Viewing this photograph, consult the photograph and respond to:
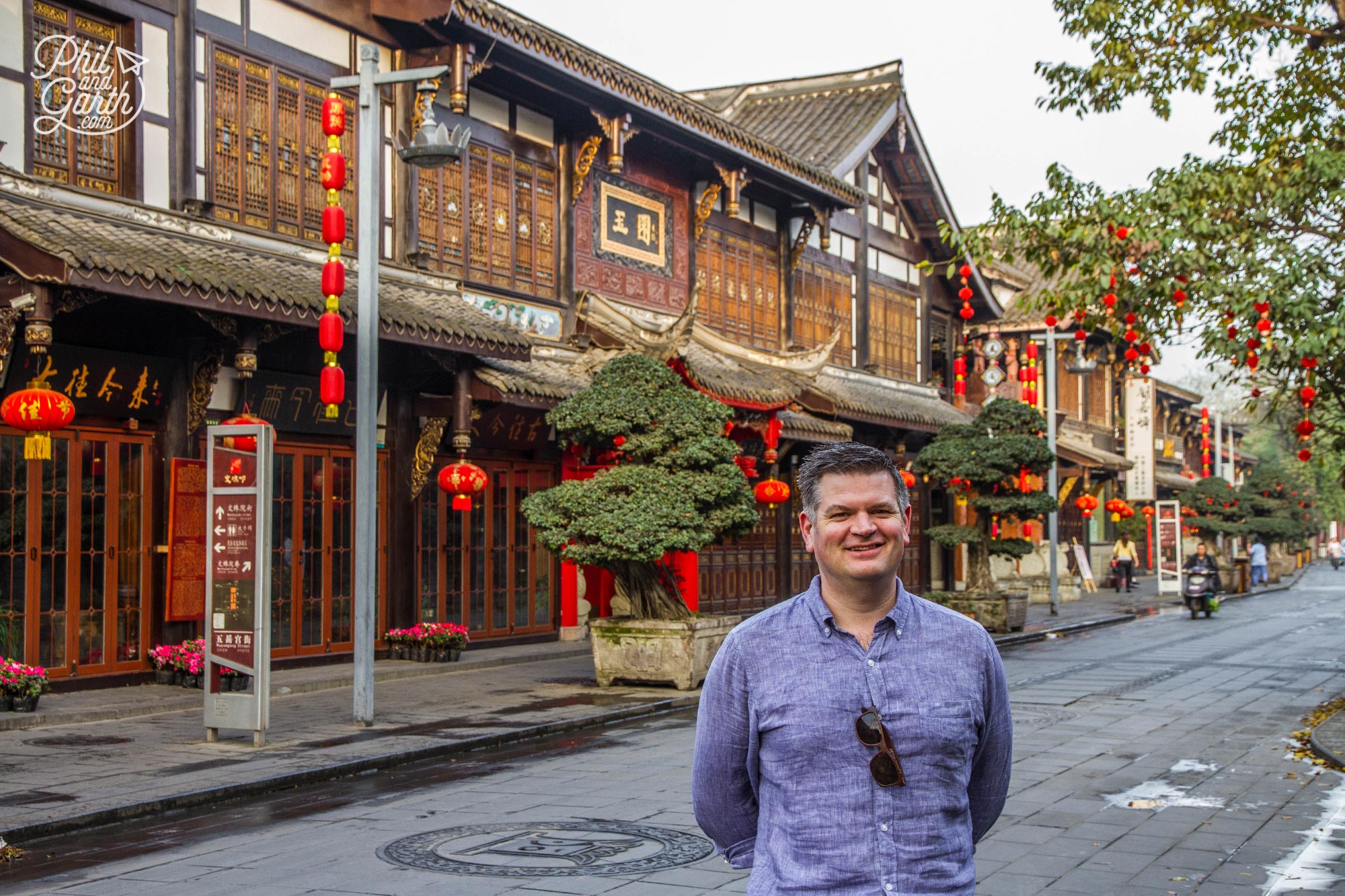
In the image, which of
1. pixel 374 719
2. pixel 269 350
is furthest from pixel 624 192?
pixel 374 719

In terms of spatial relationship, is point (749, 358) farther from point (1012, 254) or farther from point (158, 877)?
point (158, 877)

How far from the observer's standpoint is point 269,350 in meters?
15.9

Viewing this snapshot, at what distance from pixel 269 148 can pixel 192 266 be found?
10.4 feet

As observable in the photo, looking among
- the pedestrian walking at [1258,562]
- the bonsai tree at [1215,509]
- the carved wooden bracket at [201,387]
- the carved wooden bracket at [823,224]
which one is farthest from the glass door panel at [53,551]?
the pedestrian walking at [1258,562]

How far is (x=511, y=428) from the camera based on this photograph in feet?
64.8

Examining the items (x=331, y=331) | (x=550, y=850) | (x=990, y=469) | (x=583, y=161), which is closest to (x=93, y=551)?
(x=331, y=331)

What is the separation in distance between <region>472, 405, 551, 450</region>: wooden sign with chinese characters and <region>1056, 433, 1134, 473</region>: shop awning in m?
21.4

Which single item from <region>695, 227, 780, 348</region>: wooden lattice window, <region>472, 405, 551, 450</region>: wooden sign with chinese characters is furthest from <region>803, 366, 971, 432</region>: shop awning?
<region>472, 405, 551, 450</region>: wooden sign with chinese characters

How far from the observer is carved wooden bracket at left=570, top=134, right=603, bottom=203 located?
68.8 ft

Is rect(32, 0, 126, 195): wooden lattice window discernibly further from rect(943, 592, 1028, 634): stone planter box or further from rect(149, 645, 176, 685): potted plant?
rect(943, 592, 1028, 634): stone planter box

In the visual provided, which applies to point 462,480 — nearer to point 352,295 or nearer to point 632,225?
point 352,295

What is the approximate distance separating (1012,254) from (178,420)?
8.45 metres

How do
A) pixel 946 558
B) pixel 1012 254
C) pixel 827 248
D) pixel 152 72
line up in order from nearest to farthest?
pixel 1012 254, pixel 152 72, pixel 827 248, pixel 946 558

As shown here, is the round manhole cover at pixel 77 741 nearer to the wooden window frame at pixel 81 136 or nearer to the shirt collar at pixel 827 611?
the wooden window frame at pixel 81 136
